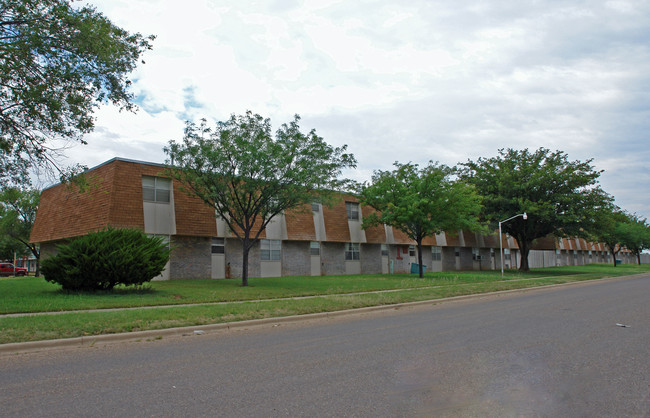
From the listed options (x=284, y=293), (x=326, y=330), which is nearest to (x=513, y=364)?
(x=326, y=330)

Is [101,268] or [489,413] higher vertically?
[101,268]

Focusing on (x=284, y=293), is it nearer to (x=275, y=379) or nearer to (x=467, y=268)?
(x=275, y=379)

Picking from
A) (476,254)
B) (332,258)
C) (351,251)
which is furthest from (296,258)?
(476,254)

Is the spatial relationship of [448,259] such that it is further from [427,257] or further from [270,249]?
[270,249]

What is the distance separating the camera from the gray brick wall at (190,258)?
1019 inches

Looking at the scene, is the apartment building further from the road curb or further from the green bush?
the road curb

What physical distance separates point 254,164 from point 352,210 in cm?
1692

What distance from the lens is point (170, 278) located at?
83.6 ft

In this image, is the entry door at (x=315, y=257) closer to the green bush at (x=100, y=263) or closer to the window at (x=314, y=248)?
the window at (x=314, y=248)

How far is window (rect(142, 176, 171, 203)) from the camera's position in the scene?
25531 millimetres

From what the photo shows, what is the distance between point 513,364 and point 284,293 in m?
11.8

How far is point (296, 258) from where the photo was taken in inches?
1251

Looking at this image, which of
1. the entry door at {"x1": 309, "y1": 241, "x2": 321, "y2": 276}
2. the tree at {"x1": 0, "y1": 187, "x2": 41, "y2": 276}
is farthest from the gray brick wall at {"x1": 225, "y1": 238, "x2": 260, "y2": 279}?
the tree at {"x1": 0, "y1": 187, "x2": 41, "y2": 276}

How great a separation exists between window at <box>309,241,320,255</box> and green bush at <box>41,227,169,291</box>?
1689 cm
